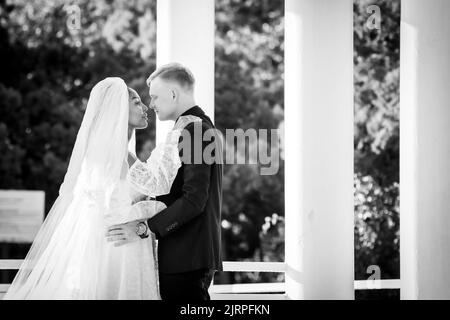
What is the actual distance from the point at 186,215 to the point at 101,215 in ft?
3.40

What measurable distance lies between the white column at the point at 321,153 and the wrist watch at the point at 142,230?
3.05 meters

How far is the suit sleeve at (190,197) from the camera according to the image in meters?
8.20

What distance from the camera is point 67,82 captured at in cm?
2848

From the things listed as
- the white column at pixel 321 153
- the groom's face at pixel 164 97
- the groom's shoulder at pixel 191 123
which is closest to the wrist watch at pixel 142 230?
the groom's shoulder at pixel 191 123

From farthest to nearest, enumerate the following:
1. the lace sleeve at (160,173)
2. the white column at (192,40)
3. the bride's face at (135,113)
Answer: the white column at (192,40) < the bride's face at (135,113) < the lace sleeve at (160,173)

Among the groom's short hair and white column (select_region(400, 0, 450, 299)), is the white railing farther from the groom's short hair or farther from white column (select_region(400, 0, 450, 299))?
the groom's short hair

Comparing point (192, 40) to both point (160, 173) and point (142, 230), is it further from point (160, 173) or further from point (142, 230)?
point (142, 230)

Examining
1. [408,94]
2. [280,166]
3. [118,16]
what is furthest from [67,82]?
[408,94]

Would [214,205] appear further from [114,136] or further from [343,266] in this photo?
[343,266]

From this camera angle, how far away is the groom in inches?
324

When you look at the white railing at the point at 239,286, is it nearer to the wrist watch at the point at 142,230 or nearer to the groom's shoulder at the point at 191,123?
the wrist watch at the point at 142,230

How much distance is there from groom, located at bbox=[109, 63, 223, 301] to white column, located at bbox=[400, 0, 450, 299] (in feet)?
12.5

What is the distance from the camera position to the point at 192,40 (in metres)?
11.0
